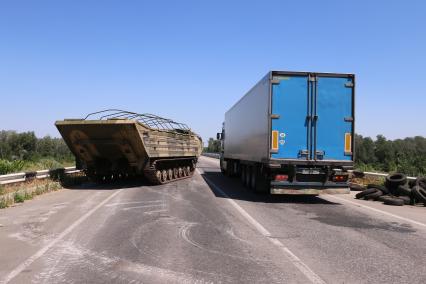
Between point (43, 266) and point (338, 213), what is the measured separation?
786cm

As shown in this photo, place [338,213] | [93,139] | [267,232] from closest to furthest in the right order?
1. [267,232]
2. [338,213]
3. [93,139]

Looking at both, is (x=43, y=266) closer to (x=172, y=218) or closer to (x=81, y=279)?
(x=81, y=279)

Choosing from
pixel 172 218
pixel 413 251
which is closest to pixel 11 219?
pixel 172 218

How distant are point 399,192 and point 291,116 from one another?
173 inches

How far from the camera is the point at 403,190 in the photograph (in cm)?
1484

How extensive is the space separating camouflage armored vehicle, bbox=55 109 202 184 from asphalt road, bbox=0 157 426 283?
4.23 meters

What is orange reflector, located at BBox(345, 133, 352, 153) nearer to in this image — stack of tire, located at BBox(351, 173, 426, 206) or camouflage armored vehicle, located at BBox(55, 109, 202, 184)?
stack of tire, located at BBox(351, 173, 426, 206)

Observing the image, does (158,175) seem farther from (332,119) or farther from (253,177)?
(332,119)

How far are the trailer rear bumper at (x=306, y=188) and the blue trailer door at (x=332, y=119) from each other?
0.82 m

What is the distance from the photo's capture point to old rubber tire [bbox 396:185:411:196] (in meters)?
14.7

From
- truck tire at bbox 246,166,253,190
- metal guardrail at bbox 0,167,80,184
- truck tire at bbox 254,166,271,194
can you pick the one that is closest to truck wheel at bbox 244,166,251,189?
truck tire at bbox 246,166,253,190

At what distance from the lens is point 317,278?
5.75 meters

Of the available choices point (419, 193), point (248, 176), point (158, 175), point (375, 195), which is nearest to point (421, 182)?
point (419, 193)

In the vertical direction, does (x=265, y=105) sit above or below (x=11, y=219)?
above
